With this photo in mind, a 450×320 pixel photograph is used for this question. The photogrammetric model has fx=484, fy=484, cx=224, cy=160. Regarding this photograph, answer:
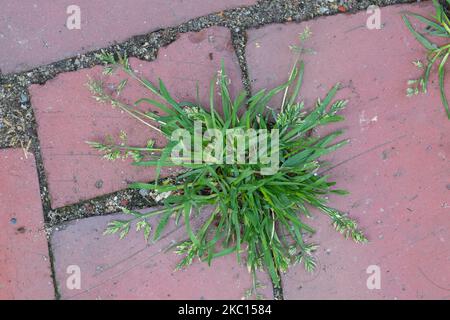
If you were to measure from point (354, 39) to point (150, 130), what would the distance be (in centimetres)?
69

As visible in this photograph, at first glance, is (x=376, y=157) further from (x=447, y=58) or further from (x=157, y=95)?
(x=157, y=95)

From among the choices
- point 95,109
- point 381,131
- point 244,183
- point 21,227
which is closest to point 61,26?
point 95,109

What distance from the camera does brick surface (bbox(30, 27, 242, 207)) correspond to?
59.0 inches

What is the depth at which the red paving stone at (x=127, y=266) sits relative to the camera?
1.52 meters

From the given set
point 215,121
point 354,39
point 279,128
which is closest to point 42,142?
point 215,121

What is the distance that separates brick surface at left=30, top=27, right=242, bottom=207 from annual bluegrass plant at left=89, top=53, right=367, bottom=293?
0.03 meters

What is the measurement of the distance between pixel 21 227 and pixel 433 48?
4.55ft

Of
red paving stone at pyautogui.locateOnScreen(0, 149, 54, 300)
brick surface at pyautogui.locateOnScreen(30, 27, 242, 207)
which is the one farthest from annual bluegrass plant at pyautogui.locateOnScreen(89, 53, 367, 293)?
red paving stone at pyautogui.locateOnScreen(0, 149, 54, 300)

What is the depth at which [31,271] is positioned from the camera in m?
1.52

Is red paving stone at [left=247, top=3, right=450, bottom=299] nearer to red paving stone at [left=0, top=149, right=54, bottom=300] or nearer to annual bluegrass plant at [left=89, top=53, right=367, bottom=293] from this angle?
annual bluegrass plant at [left=89, top=53, right=367, bottom=293]

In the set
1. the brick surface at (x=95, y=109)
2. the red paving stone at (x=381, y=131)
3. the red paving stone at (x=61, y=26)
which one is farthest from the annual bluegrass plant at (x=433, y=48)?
the red paving stone at (x=61, y=26)

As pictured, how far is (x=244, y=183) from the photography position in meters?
1.42

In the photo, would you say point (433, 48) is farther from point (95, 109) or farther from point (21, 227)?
point (21, 227)

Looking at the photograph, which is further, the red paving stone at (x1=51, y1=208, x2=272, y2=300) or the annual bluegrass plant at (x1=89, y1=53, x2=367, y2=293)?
the red paving stone at (x1=51, y1=208, x2=272, y2=300)
